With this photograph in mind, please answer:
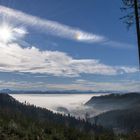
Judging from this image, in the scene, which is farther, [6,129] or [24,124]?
[24,124]

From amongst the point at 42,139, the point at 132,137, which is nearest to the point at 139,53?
the point at 132,137

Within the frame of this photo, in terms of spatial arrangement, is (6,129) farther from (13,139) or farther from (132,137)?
(132,137)

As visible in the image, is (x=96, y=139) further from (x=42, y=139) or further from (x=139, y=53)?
(x=139, y=53)

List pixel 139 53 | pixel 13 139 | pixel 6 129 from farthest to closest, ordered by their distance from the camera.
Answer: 1. pixel 139 53
2. pixel 6 129
3. pixel 13 139

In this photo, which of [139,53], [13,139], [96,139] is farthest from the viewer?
[139,53]

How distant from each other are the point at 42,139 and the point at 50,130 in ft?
7.70

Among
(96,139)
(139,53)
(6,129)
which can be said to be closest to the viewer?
(6,129)

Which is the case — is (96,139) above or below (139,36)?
below

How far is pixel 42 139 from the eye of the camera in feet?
62.1

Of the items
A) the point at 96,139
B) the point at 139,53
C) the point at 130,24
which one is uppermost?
the point at 130,24

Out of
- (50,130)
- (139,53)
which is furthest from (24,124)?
(139,53)

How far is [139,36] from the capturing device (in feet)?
98.8

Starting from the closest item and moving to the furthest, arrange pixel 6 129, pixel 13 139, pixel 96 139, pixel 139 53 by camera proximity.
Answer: pixel 13 139
pixel 6 129
pixel 96 139
pixel 139 53

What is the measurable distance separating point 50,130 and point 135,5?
1514cm
